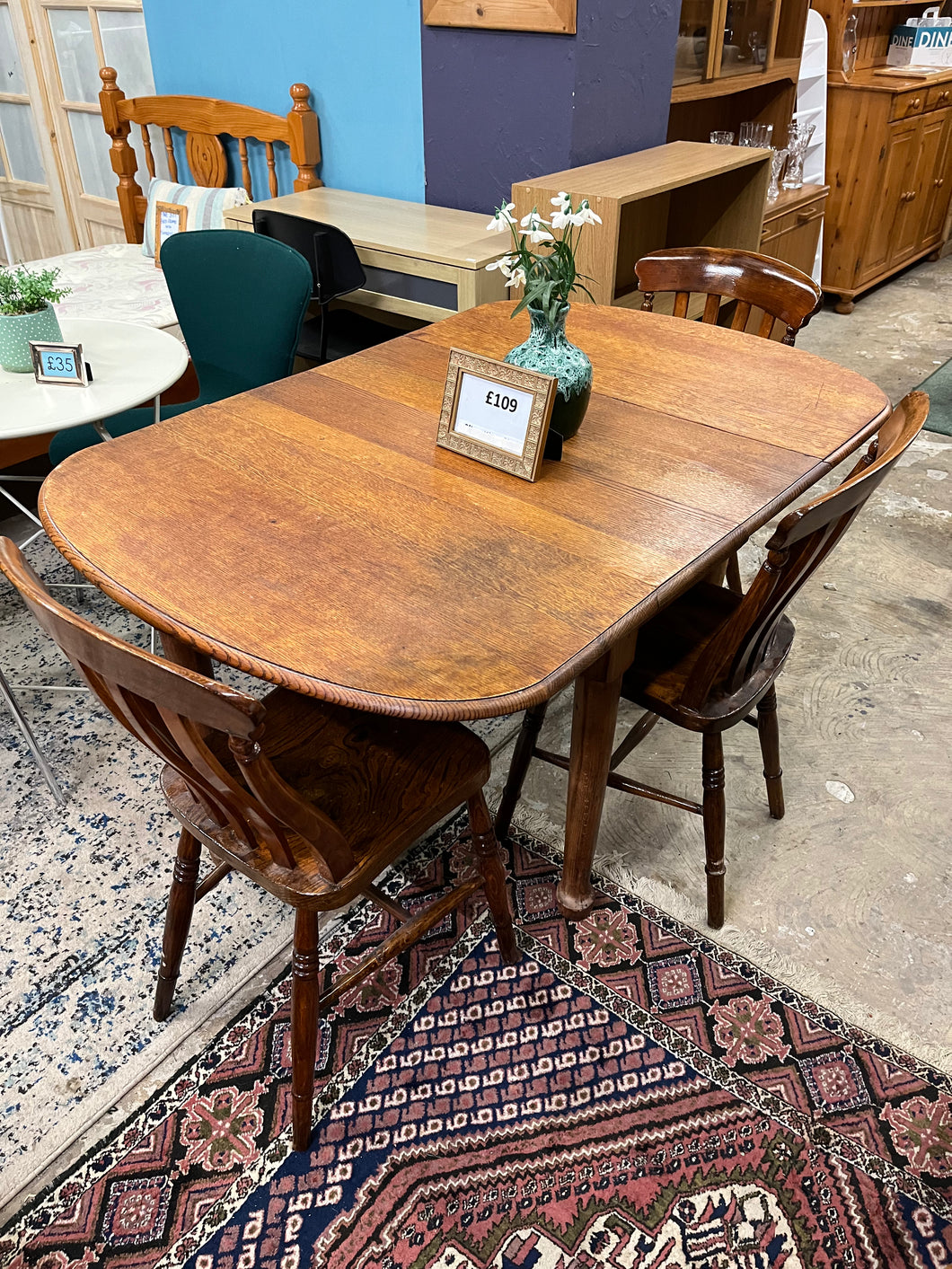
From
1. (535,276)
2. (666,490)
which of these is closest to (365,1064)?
(666,490)

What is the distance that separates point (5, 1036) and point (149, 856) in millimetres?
393

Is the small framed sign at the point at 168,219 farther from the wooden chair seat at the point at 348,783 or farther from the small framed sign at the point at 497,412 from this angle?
the wooden chair seat at the point at 348,783

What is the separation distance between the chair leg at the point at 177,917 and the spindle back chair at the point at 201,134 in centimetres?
277

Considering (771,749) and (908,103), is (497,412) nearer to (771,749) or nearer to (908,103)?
(771,749)

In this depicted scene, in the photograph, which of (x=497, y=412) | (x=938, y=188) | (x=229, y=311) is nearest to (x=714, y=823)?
(x=497, y=412)

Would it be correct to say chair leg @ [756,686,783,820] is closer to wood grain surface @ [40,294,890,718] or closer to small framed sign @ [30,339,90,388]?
wood grain surface @ [40,294,890,718]

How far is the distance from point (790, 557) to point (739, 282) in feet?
3.26

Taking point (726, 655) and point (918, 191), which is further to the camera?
point (918, 191)

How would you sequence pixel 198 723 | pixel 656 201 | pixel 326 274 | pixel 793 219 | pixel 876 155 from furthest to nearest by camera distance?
1. pixel 876 155
2. pixel 793 219
3. pixel 656 201
4. pixel 326 274
5. pixel 198 723

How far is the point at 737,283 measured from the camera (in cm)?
202

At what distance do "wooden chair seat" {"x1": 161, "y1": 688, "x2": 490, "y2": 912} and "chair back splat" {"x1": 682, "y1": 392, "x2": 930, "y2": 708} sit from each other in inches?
14.9

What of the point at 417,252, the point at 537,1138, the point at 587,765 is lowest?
the point at 537,1138

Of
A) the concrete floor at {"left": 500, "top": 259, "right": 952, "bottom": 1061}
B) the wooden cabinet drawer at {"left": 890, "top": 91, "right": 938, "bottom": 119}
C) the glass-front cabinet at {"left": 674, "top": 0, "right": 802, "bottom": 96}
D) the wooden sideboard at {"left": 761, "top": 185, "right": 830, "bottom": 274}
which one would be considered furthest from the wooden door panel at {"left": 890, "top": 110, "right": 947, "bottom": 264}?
the concrete floor at {"left": 500, "top": 259, "right": 952, "bottom": 1061}

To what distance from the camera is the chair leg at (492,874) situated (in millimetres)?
1410
